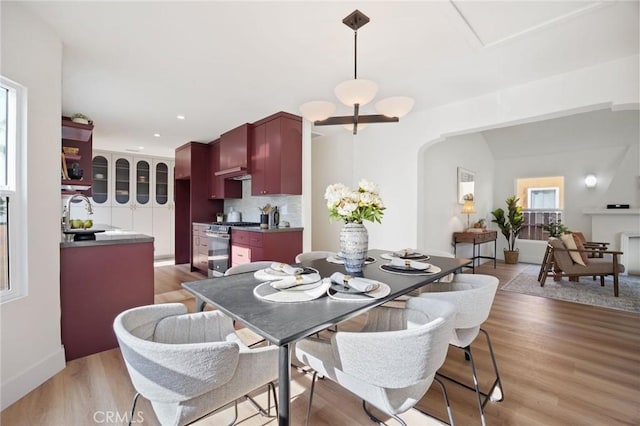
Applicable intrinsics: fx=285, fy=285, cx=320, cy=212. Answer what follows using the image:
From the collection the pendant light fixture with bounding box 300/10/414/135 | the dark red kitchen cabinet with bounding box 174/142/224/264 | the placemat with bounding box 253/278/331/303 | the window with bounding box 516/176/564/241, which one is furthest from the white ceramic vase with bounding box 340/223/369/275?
the window with bounding box 516/176/564/241

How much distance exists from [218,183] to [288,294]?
176 inches

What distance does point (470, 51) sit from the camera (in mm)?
2301

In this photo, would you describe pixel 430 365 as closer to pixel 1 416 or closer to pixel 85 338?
pixel 1 416

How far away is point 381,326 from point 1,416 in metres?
2.18

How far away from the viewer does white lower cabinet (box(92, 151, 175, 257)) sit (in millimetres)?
6145

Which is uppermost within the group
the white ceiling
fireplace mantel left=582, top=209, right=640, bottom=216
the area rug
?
the white ceiling

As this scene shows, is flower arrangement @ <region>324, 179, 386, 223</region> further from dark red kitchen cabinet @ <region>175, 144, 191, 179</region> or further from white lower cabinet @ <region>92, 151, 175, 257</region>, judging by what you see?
white lower cabinet @ <region>92, 151, 175, 257</region>

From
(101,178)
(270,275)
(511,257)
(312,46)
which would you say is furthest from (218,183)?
(511,257)

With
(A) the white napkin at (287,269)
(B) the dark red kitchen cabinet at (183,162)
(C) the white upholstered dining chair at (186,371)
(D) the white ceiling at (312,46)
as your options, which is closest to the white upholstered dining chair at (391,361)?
(C) the white upholstered dining chair at (186,371)

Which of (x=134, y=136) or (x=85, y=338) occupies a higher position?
(x=134, y=136)

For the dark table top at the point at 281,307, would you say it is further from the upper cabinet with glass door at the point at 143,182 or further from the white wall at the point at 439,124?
the upper cabinet with glass door at the point at 143,182

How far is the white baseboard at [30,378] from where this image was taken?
168 centimetres

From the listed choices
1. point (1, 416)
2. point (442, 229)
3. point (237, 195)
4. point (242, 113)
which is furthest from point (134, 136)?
point (442, 229)

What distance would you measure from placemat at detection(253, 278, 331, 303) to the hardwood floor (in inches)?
31.1
